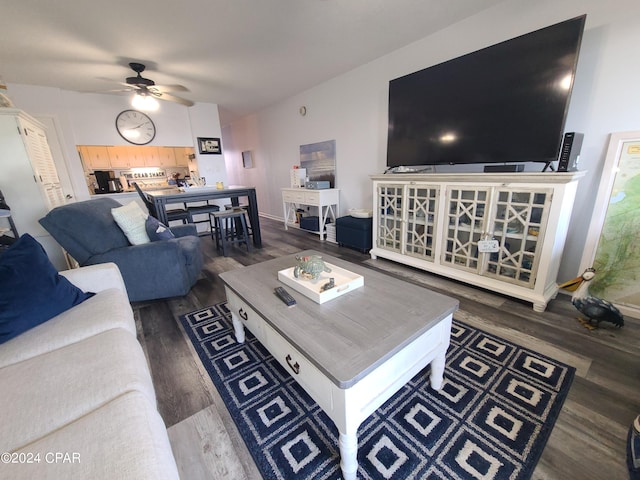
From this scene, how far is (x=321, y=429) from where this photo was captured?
3.76 ft

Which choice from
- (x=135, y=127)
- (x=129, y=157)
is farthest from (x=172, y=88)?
(x=129, y=157)

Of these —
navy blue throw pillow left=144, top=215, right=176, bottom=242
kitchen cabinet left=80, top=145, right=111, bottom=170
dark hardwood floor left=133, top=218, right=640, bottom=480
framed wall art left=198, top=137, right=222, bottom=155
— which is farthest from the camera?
kitchen cabinet left=80, top=145, right=111, bottom=170

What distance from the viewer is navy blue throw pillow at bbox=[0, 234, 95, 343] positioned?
1070 millimetres

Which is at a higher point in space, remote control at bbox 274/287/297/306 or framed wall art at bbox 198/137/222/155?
framed wall art at bbox 198/137/222/155

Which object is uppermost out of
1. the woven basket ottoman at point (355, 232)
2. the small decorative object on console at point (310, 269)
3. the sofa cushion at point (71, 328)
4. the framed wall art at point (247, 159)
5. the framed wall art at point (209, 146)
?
the framed wall art at point (209, 146)

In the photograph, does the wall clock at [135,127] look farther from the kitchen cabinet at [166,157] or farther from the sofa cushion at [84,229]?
the sofa cushion at [84,229]

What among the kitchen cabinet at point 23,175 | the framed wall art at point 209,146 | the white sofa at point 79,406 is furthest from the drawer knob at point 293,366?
the framed wall art at point 209,146

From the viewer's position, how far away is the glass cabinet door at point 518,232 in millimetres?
1896

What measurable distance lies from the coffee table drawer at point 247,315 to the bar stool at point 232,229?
6.38 feet

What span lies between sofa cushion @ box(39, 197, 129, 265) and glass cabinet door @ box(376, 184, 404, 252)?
102 inches

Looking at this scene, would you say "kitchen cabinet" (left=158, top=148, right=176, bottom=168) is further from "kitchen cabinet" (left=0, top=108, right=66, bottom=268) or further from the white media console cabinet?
the white media console cabinet

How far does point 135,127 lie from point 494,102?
5177 millimetres

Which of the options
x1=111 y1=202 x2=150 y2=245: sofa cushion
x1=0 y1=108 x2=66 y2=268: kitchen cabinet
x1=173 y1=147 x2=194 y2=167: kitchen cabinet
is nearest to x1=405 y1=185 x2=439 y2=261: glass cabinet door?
x1=111 y1=202 x2=150 y2=245: sofa cushion

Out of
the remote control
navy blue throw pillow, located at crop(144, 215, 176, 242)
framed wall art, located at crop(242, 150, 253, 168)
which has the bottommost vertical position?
the remote control
